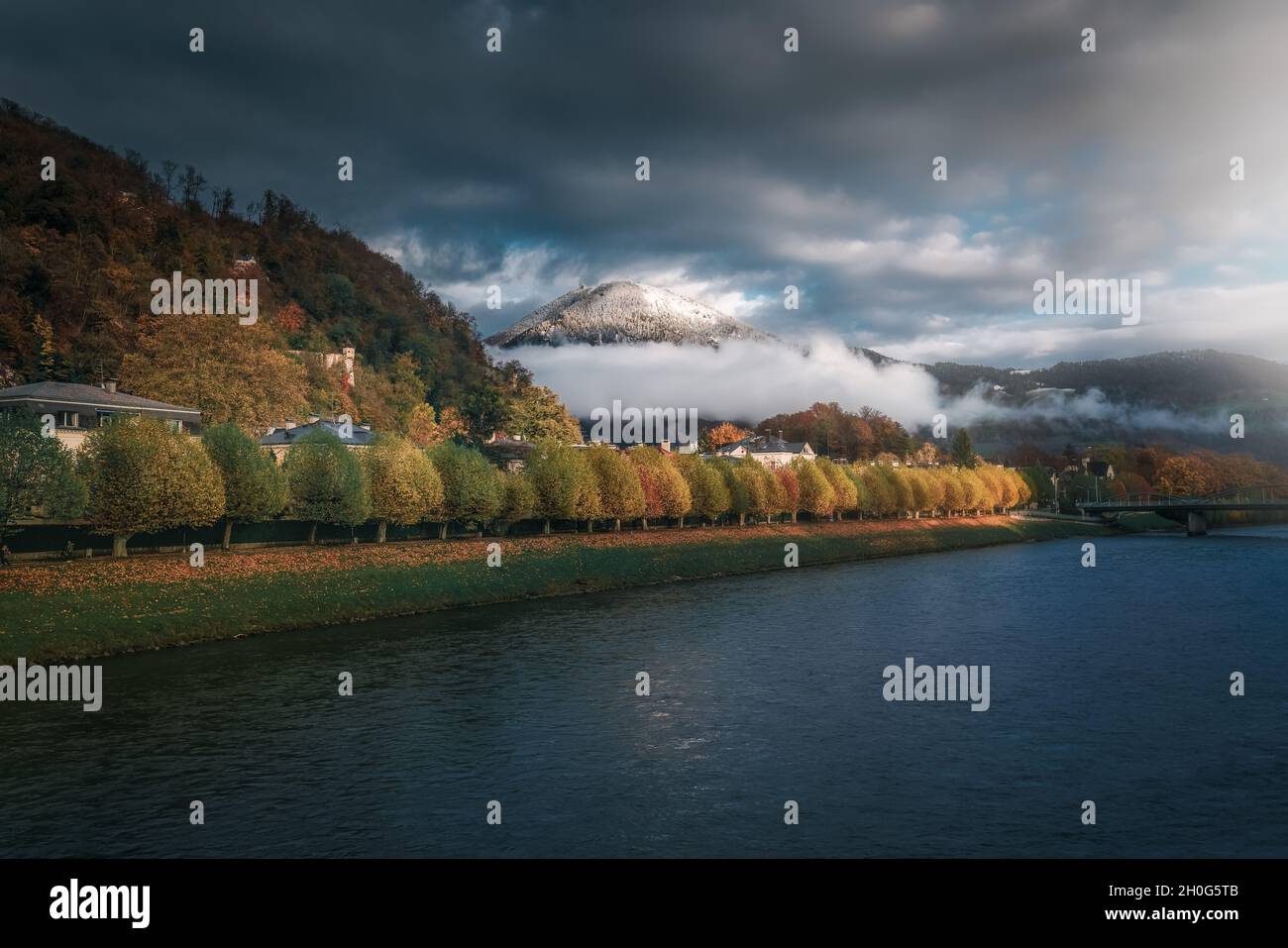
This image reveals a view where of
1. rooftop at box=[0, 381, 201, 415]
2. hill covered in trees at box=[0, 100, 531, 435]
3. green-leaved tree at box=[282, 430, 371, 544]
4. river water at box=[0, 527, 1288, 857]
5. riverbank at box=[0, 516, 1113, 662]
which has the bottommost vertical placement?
river water at box=[0, 527, 1288, 857]

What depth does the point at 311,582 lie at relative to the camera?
211 feet

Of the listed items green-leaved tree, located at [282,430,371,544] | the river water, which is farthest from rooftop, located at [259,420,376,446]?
the river water

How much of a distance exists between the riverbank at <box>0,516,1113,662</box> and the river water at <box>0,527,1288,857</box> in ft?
10.2

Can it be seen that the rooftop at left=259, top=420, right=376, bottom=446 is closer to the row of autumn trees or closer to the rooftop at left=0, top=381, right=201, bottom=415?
the rooftop at left=0, top=381, right=201, bottom=415

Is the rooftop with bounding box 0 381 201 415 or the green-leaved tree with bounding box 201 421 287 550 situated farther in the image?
the rooftop with bounding box 0 381 201 415

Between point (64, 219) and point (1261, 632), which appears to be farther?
point (64, 219)

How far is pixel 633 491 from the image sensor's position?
108 m

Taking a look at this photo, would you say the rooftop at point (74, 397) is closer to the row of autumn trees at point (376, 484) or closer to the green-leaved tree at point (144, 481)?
the row of autumn trees at point (376, 484)

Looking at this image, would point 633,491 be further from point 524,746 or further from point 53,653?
point 524,746

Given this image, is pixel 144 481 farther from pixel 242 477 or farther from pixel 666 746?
pixel 666 746

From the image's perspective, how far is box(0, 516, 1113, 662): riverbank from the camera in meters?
49.7

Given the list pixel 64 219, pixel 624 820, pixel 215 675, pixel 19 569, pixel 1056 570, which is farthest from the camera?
pixel 64 219
